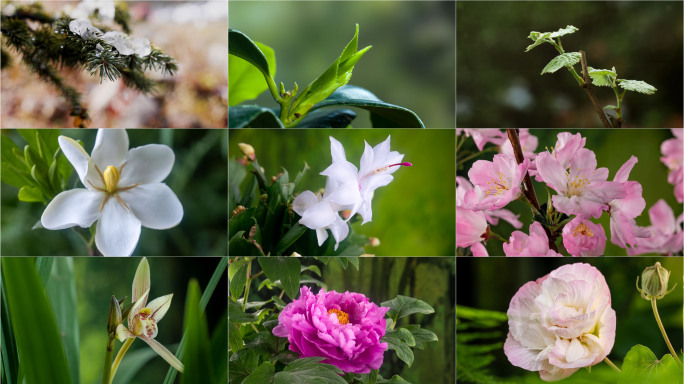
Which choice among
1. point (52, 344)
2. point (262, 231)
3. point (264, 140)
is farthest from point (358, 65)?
point (52, 344)

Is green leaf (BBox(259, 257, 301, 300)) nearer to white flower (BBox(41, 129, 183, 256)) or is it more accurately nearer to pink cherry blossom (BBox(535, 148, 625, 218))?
white flower (BBox(41, 129, 183, 256))

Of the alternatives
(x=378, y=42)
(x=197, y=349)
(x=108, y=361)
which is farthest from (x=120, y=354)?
(x=378, y=42)

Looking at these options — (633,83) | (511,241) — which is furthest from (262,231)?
(633,83)

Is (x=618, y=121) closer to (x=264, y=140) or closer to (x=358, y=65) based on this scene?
(x=358, y=65)

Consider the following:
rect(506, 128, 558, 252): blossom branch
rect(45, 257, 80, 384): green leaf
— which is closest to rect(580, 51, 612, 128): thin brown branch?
rect(506, 128, 558, 252): blossom branch

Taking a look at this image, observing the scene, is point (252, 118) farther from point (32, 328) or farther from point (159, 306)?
point (32, 328)

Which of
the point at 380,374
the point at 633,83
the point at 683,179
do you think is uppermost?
the point at 633,83

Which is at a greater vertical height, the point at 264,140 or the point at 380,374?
the point at 264,140
